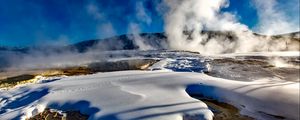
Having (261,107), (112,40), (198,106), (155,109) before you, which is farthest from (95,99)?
(112,40)

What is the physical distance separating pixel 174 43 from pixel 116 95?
44.4m

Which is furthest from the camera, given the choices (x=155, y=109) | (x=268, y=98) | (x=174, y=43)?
(x=174, y=43)

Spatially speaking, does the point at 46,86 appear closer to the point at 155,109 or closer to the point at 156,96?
the point at 156,96

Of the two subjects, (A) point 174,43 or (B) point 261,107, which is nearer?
(B) point 261,107

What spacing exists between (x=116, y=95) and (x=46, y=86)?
4.12 meters

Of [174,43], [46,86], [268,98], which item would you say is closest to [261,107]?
[268,98]

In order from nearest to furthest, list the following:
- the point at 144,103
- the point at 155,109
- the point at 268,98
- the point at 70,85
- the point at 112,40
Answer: the point at 155,109
the point at 144,103
the point at 268,98
the point at 70,85
the point at 112,40

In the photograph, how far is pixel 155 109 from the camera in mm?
8469

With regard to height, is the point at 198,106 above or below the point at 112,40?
below

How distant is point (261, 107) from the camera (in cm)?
939

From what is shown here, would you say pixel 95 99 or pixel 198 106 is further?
pixel 95 99

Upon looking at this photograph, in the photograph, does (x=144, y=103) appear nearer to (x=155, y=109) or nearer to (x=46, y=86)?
(x=155, y=109)

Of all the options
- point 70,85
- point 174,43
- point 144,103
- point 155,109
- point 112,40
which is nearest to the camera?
point 155,109

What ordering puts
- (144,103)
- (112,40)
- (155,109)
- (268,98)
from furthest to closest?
1. (112,40)
2. (268,98)
3. (144,103)
4. (155,109)
